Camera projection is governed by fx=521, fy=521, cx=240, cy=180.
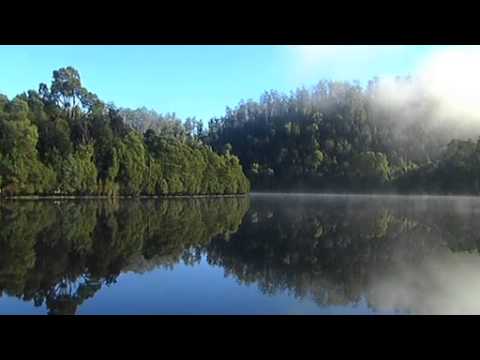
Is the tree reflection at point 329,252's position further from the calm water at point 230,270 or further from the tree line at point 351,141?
the tree line at point 351,141

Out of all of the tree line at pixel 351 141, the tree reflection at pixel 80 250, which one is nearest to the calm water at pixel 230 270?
the tree reflection at pixel 80 250

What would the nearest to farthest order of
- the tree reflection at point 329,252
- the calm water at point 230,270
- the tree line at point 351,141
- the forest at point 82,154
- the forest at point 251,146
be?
1. the calm water at point 230,270
2. the tree reflection at point 329,252
3. the forest at point 82,154
4. the forest at point 251,146
5. the tree line at point 351,141

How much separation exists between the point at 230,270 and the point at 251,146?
111 m

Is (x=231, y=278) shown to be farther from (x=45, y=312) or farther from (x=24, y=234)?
(x=24, y=234)

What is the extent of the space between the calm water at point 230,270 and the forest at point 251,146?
27002 mm

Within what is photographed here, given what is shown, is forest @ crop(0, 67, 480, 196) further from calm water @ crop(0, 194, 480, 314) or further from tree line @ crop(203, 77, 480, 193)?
calm water @ crop(0, 194, 480, 314)

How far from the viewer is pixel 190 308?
9.59m

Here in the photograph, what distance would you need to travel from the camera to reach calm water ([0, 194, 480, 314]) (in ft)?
32.3

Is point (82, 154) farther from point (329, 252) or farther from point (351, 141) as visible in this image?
point (351, 141)

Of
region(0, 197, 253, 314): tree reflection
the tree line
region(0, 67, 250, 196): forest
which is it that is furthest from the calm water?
the tree line

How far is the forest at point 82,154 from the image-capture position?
46.3 meters

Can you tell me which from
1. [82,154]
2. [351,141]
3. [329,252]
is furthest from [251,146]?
[329,252]
